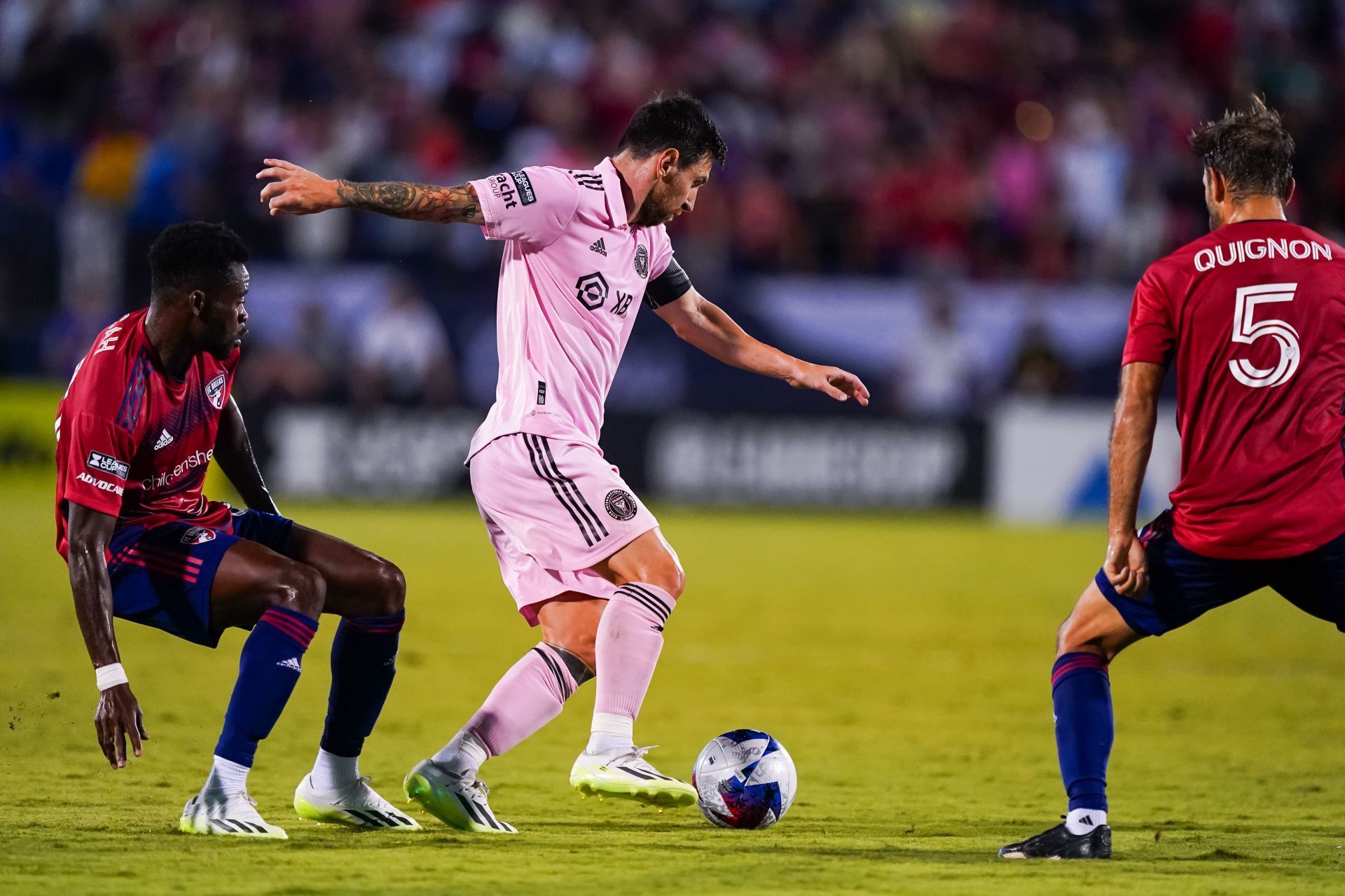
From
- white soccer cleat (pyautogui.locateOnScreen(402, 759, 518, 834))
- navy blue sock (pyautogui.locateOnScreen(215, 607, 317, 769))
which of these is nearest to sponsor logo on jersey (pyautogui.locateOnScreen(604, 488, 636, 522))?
white soccer cleat (pyautogui.locateOnScreen(402, 759, 518, 834))

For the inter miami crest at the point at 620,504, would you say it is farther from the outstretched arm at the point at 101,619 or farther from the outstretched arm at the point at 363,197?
the outstretched arm at the point at 101,619

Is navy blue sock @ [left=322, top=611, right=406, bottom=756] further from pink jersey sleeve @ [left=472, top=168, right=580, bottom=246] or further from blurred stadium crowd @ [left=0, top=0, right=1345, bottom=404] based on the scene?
blurred stadium crowd @ [left=0, top=0, right=1345, bottom=404]

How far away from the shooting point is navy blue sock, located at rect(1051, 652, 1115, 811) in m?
5.27

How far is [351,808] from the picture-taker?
580cm

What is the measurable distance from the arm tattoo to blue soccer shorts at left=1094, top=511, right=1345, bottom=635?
2338 millimetres

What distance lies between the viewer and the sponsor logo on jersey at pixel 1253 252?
17.2 feet

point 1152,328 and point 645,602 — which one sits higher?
point 1152,328

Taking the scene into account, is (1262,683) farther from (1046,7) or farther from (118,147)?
(1046,7)

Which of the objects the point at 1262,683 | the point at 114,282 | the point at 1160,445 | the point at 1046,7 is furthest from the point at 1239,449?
the point at 1046,7

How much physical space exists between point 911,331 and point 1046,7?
7100 millimetres

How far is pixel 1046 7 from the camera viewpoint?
24.3 meters

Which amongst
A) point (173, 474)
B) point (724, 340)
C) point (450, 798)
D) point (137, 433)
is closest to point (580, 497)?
point (450, 798)

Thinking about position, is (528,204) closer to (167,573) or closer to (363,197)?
(363,197)

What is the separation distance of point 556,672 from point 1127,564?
1951 millimetres
